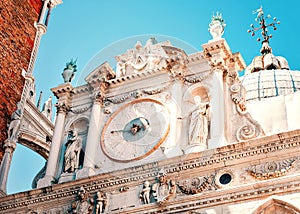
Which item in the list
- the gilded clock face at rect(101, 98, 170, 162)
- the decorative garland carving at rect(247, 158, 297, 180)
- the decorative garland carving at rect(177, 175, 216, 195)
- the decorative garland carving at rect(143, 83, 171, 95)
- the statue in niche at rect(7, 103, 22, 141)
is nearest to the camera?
the decorative garland carving at rect(247, 158, 297, 180)

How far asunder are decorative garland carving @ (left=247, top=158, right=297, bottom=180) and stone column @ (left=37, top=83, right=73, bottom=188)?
4.16 metres

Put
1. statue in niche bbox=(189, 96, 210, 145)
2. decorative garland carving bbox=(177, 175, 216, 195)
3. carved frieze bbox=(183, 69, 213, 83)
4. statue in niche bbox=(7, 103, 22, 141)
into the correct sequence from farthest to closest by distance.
Result: statue in niche bbox=(7, 103, 22, 141) → carved frieze bbox=(183, 69, 213, 83) → statue in niche bbox=(189, 96, 210, 145) → decorative garland carving bbox=(177, 175, 216, 195)

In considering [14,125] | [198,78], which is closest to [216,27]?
[198,78]

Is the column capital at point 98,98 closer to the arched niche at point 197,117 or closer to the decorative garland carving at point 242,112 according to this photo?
the arched niche at point 197,117

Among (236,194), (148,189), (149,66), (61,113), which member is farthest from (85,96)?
(236,194)

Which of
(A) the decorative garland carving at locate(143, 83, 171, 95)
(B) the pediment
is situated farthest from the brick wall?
(A) the decorative garland carving at locate(143, 83, 171, 95)

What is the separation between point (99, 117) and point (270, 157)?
406 cm

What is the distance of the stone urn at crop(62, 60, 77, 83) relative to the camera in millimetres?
13784

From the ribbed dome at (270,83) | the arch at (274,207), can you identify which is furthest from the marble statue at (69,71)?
the ribbed dome at (270,83)

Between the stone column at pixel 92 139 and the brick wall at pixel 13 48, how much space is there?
248 cm

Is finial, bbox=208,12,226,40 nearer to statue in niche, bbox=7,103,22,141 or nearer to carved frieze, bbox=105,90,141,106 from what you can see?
carved frieze, bbox=105,90,141,106

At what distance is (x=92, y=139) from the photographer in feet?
41.0

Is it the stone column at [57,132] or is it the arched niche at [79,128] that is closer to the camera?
the stone column at [57,132]

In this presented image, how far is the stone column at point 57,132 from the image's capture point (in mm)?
12328
